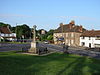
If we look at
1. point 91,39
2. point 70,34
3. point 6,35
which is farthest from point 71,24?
point 6,35

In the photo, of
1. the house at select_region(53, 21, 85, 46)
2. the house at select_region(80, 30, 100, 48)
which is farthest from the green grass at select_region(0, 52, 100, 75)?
the house at select_region(53, 21, 85, 46)

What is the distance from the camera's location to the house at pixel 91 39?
60.0 meters

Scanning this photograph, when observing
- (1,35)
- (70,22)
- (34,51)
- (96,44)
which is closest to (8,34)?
(1,35)

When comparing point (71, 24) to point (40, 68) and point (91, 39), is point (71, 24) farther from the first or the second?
point (40, 68)

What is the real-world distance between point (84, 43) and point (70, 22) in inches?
581

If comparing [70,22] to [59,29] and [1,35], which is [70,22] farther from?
[1,35]

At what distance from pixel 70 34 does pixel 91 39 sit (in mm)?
12927

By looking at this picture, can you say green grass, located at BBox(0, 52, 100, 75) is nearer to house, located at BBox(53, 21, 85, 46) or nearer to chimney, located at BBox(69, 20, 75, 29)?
house, located at BBox(53, 21, 85, 46)

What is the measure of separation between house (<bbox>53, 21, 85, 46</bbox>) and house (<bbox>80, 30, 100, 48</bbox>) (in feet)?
13.7

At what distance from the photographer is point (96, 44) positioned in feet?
198

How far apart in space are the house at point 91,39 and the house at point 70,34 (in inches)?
164

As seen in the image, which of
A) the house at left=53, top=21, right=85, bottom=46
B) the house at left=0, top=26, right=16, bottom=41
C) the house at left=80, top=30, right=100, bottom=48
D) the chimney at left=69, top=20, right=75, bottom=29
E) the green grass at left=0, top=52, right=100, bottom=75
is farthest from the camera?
the house at left=0, top=26, right=16, bottom=41

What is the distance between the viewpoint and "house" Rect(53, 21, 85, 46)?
71250 mm

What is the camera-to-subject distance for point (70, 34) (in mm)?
73000
